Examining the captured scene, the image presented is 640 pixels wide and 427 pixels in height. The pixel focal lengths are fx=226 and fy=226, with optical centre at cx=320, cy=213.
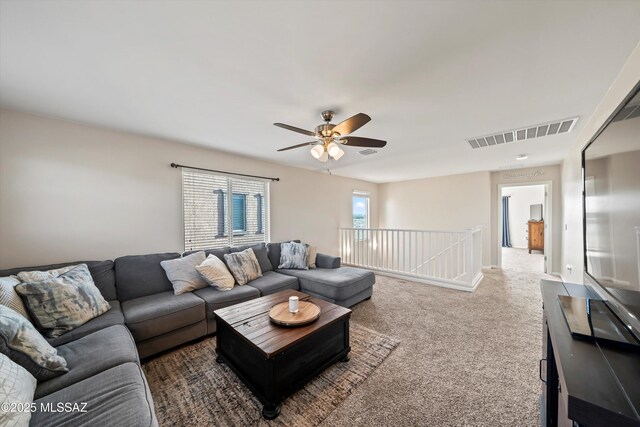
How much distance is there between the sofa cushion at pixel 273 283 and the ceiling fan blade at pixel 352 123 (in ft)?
6.58

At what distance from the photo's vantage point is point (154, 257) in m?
2.65

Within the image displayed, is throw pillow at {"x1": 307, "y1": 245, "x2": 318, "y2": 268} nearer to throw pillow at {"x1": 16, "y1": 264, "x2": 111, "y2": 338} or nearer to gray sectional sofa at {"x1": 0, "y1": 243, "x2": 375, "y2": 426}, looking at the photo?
gray sectional sofa at {"x1": 0, "y1": 243, "x2": 375, "y2": 426}

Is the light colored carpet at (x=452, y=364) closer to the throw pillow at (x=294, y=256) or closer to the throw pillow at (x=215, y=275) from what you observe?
the throw pillow at (x=294, y=256)

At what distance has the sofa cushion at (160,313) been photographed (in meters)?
1.93

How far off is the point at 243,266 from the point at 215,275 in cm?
40

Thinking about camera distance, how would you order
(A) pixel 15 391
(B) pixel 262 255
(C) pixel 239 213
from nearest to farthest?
1. (A) pixel 15 391
2. (B) pixel 262 255
3. (C) pixel 239 213

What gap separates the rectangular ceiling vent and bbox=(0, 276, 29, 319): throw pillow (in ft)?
15.3

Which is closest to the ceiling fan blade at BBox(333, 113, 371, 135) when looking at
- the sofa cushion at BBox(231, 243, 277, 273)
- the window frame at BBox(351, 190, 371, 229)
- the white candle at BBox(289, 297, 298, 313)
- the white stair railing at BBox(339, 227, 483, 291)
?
the white candle at BBox(289, 297, 298, 313)

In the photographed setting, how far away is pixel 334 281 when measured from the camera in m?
2.90

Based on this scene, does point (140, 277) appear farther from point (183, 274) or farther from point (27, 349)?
point (27, 349)

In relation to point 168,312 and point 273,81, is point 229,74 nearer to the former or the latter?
point 273,81

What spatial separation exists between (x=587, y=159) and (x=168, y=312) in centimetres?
344

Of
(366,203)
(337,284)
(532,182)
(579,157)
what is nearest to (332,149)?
(337,284)

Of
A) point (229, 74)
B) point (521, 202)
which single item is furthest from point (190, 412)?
point (521, 202)
